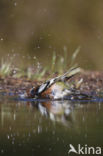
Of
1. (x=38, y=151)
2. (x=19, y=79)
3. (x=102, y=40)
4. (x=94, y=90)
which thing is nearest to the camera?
(x=38, y=151)

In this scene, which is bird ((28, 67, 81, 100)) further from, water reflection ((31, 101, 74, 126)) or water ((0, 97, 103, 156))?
water ((0, 97, 103, 156))

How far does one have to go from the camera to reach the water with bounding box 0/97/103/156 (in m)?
3.57

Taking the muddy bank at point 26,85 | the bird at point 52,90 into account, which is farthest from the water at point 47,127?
the muddy bank at point 26,85

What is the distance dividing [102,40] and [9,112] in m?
9.32

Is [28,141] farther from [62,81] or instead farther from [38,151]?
[62,81]

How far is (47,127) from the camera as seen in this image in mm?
4492

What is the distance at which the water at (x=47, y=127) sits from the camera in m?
3.57

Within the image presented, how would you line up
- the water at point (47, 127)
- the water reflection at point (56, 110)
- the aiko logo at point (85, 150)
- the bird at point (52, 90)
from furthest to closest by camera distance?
the bird at point (52, 90) → the water reflection at point (56, 110) → the water at point (47, 127) → the aiko logo at point (85, 150)

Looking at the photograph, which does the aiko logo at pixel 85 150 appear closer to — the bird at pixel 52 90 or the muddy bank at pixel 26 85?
the bird at pixel 52 90

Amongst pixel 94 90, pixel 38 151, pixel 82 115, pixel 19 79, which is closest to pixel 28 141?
pixel 38 151

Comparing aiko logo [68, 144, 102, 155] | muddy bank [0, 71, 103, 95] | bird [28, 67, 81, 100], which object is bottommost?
aiko logo [68, 144, 102, 155]

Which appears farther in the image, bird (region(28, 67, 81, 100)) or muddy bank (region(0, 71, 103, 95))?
muddy bank (region(0, 71, 103, 95))

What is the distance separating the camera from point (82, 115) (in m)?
5.37

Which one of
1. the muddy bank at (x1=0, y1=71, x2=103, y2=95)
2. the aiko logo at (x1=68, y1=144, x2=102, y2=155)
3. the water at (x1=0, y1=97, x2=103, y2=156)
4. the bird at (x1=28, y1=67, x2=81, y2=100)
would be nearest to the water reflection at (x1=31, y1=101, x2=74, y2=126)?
the water at (x1=0, y1=97, x2=103, y2=156)
